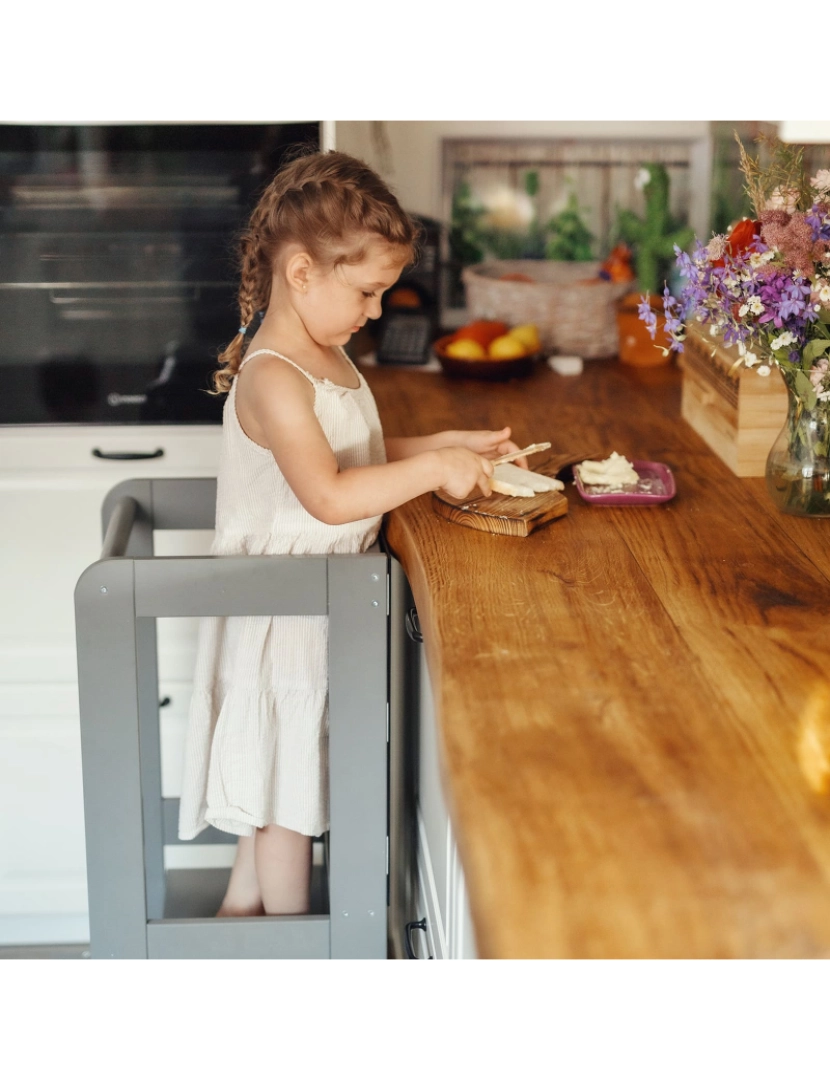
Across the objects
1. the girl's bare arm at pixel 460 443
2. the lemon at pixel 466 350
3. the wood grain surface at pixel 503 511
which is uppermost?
the lemon at pixel 466 350

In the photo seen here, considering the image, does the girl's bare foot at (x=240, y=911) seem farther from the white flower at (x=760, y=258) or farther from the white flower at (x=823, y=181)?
the white flower at (x=823, y=181)

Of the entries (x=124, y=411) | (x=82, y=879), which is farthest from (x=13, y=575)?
(x=82, y=879)

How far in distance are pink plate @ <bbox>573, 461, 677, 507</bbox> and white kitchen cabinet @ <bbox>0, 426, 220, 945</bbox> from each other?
2.63 ft

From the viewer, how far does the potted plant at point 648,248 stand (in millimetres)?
2262

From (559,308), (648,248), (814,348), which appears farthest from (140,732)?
(648,248)

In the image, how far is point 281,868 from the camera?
1.60m

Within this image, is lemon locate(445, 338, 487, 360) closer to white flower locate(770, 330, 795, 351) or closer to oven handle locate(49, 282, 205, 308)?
oven handle locate(49, 282, 205, 308)

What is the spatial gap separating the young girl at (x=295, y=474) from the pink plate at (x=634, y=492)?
0.49ft

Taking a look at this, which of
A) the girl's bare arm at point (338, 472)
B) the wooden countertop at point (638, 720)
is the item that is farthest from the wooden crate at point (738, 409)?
the girl's bare arm at point (338, 472)

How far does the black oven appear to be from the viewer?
1.88 m

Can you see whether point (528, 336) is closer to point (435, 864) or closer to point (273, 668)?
point (273, 668)

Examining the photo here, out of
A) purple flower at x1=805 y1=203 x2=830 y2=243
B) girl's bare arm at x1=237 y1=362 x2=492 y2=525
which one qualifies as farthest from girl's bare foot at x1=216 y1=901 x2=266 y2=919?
purple flower at x1=805 y1=203 x2=830 y2=243

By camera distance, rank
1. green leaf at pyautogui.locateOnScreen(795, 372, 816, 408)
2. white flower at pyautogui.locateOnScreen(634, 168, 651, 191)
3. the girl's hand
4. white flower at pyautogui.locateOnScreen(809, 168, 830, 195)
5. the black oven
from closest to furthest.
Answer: white flower at pyautogui.locateOnScreen(809, 168, 830, 195)
green leaf at pyautogui.locateOnScreen(795, 372, 816, 408)
the girl's hand
the black oven
white flower at pyautogui.locateOnScreen(634, 168, 651, 191)

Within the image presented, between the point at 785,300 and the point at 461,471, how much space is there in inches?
16.1
